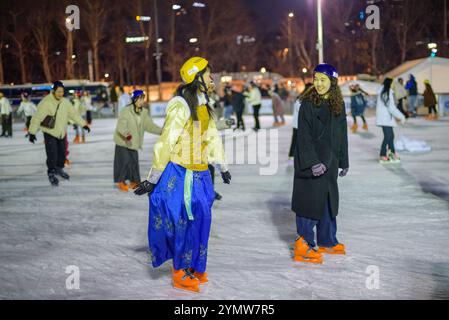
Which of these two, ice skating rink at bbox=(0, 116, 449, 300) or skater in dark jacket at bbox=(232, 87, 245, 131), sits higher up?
skater in dark jacket at bbox=(232, 87, 245, 131)

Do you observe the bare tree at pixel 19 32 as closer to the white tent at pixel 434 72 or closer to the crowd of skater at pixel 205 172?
the white tent at pixel 434 72

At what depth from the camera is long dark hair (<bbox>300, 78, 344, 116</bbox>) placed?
5.48 meters

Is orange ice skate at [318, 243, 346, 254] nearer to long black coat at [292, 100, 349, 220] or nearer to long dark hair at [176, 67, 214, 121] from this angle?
long black coat at [292, 100, 349, 220]

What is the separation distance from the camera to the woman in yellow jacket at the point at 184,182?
4.74 m

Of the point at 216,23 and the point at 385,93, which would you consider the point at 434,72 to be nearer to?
the point at 385,93

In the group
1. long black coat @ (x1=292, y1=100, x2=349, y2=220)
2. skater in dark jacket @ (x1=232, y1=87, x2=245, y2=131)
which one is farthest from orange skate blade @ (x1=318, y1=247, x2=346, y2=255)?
→ skater in dark jacket @ (x1=232, y1=87, x2=245, y2=131)

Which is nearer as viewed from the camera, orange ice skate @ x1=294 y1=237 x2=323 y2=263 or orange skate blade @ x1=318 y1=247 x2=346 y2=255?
orange ice skate @ x1=294 y1=237 x2=323 y2=263

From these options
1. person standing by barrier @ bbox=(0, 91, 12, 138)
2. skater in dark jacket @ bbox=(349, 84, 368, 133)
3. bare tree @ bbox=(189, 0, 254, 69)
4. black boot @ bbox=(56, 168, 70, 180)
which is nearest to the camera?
black boot @ bbox=(56, 168, 70, 180)

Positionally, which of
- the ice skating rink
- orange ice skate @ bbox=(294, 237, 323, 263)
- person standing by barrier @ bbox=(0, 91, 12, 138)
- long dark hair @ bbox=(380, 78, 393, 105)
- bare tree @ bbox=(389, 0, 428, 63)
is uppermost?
bare tree @ bbox=(389, 0, 428, 63)

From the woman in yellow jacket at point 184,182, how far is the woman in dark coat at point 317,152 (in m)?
0.91

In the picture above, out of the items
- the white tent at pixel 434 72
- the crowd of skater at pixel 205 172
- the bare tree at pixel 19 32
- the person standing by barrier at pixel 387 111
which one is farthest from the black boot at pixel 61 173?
the bare tree at pixel 19 32

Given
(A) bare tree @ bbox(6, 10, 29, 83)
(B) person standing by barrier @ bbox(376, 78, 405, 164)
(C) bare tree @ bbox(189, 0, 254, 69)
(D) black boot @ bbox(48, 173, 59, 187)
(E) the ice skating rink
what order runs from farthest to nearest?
(C) bare tree @ bbox(189, 0, 254, 69) < (A) bare tree @ bbox(6, 10, 29, 83) < (B) person standing by barrier @ bbox(376, 78, 405, 164) < (D) black boot @ bbox(48, 173, 59, 187) < (E) the ice skating rink

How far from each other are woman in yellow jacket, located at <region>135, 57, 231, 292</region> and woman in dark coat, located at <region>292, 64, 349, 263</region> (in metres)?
0.91

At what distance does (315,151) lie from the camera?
5461mm
